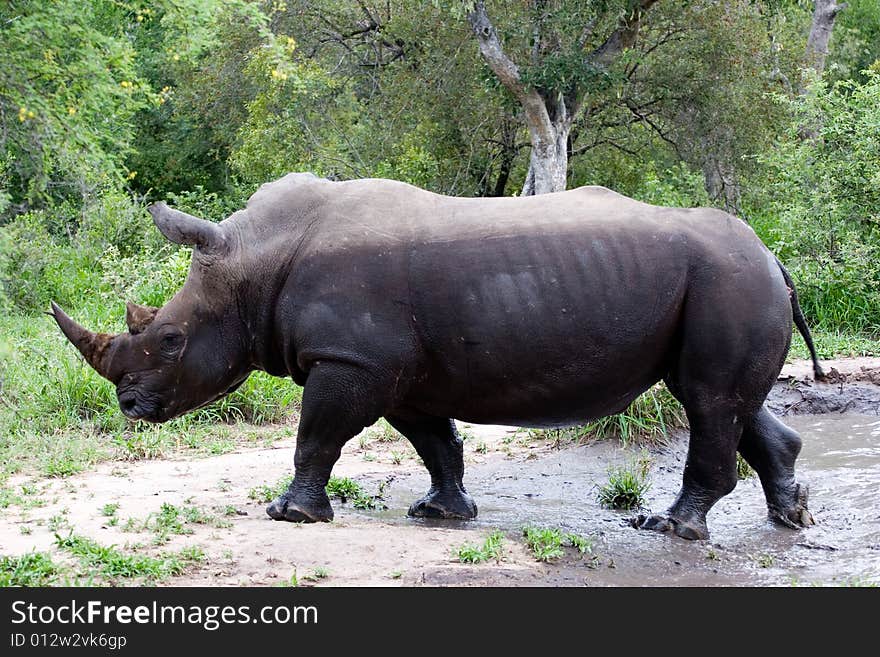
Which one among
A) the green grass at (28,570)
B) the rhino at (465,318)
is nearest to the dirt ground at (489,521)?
the green grass at (28,570)

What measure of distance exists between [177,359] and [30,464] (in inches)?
79.5

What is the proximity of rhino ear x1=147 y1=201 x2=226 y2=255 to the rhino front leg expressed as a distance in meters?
0.84

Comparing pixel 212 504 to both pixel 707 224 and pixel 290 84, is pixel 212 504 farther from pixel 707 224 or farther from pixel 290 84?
pixel 290 84

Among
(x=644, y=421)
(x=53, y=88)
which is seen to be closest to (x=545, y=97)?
(x=53, y=88)

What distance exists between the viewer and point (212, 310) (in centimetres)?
569

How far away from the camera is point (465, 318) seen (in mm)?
5484

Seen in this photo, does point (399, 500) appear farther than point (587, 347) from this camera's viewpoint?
Yes

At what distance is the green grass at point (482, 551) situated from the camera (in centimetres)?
498

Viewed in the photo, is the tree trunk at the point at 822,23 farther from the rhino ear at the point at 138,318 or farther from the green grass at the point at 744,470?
the rhino ear at the point at 138,318

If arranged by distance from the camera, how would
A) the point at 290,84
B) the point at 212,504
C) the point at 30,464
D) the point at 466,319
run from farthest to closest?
the point at 290,84
the point at 30,464
the point at 212,504
the point at 466,319

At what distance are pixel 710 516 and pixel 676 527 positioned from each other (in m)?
0.64

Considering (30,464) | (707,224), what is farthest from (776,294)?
(30,464)

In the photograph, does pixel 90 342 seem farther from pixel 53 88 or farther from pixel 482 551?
pixel 53 88

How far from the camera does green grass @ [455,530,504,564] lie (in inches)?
196
